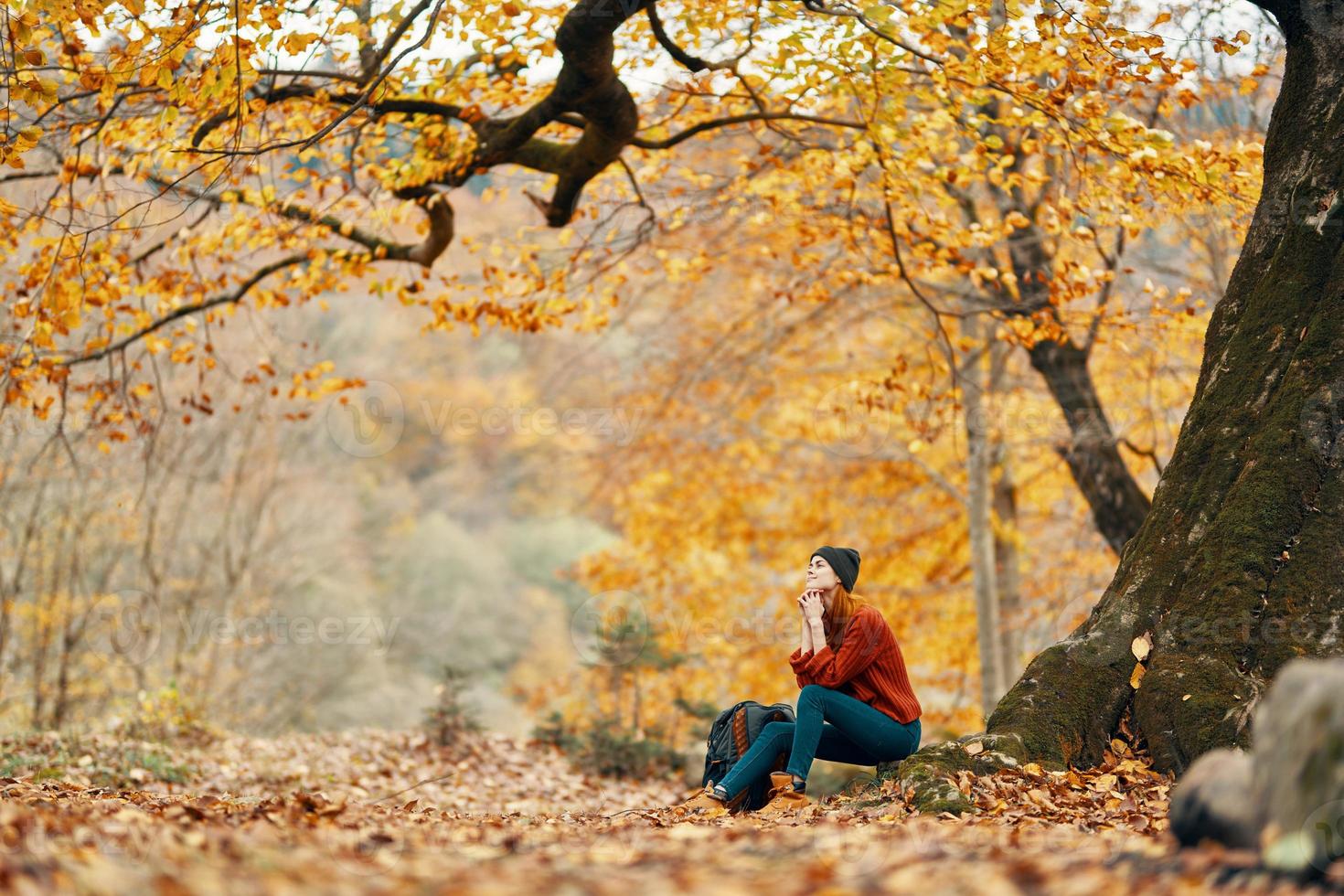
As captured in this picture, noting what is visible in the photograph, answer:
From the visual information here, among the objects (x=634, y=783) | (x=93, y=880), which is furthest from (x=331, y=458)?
(x=93, y=880)

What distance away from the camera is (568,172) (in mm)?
7504

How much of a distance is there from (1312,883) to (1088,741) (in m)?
2.46

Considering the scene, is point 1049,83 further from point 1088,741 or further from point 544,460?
point 544,460

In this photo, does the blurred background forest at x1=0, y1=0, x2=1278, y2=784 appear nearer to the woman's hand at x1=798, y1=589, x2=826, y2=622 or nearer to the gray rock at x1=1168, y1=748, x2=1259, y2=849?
the woman's hand at x1=798, y1=589, x2=826, y2=622

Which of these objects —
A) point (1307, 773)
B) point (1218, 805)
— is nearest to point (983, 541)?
point (1218, 805)

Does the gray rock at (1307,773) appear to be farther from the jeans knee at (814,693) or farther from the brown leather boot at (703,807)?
the brown leather boot at (703,807)

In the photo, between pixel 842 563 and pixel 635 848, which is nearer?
pixel 635 848

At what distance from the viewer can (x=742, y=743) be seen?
18.7ft

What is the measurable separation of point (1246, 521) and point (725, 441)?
363 inches

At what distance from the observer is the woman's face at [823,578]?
18.4ft

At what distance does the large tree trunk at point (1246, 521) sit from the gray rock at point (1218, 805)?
1.62m

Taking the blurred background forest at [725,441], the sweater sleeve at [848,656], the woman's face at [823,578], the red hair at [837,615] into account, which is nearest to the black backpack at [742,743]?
the sweater sleeve at [848,656]

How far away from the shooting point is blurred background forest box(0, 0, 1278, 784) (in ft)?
30.2

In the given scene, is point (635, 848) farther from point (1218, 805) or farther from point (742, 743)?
point (742, 743)
